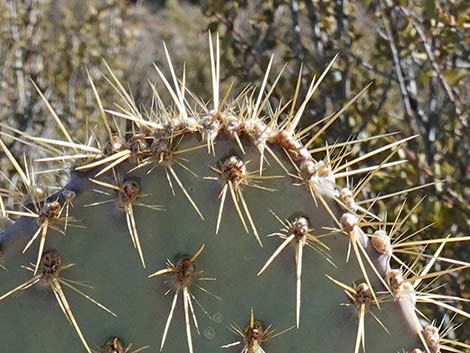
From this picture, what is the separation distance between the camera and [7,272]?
2299 millimetres

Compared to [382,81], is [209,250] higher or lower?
higher

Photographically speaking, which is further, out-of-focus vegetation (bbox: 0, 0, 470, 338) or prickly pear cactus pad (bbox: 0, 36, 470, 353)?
out-of-focus vegetation (bbox: 0, 0, 470, 338)

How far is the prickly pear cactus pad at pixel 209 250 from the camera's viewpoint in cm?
218

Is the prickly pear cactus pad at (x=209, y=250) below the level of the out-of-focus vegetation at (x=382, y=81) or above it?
above

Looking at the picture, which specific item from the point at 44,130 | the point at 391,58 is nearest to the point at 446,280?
the point at 391,58

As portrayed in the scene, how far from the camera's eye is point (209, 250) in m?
2.23

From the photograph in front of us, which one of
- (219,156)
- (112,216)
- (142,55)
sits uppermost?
(219,156)

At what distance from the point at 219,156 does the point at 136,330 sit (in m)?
0.43

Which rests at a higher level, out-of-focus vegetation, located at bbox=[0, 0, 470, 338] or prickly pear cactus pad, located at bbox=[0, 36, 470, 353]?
prickly pear cactus pad, located at bbox=[0, 36, 470, 353]

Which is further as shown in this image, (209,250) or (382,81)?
(382,81)

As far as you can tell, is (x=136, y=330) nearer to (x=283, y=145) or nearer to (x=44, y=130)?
(x=283, y=145)

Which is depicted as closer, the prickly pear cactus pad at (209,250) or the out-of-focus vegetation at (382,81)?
the prickly pear cactus pad at (209,250)

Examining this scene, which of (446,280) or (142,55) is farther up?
(446,280)

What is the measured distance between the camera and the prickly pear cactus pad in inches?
85.7
